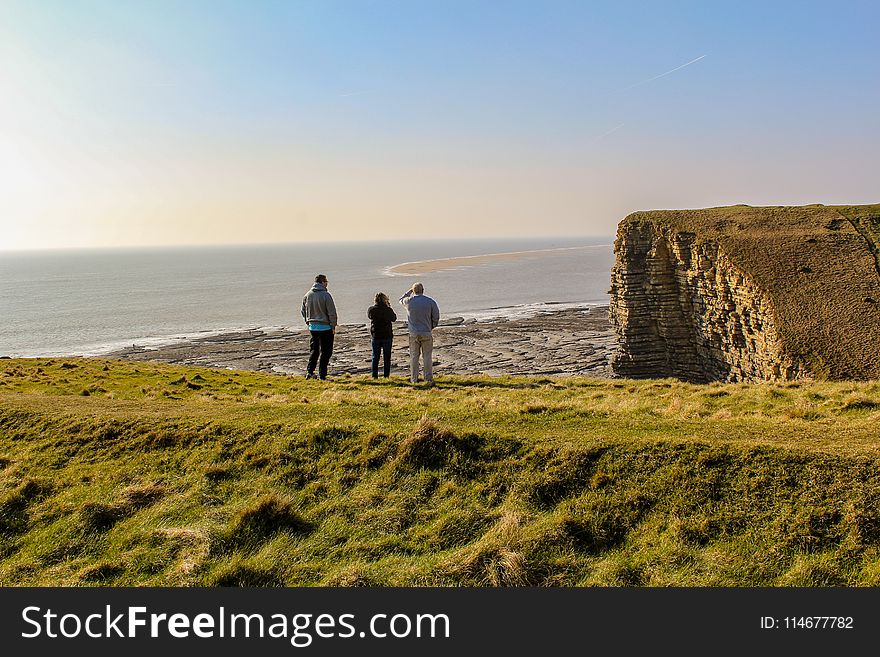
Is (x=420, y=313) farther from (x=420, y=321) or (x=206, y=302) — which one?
(x=206, y=302)

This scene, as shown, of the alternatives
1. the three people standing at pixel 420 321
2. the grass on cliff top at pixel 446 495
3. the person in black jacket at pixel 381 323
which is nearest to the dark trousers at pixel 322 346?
the person in black jacket at pixel 381 323

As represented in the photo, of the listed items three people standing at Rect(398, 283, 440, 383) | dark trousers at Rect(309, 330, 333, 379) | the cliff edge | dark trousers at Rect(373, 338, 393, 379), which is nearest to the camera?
three people standing at Rect(398, 283, 440, 383)

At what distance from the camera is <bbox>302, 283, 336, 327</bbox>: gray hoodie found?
1867 cm

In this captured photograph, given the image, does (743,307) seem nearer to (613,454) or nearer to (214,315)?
(613,454)

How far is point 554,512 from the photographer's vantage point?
830cm

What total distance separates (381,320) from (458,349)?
2691 cm

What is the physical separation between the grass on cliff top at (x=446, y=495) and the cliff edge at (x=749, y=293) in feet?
46.8

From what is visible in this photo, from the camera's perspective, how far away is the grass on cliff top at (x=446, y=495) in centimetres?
723

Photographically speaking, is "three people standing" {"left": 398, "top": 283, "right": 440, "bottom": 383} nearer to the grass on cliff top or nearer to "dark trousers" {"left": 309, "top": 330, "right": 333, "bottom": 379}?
"dark trousers" {"left": 309, "top": 330, "right": 333, "bottom": 379}

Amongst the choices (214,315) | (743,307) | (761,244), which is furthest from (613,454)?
(214,315)

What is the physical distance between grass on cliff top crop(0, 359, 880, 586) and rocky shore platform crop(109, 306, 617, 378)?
25898 millimetres

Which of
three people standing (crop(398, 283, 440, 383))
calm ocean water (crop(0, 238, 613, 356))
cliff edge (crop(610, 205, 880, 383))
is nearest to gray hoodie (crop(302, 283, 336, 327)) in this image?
three people standing (crop(398, 283, 440, 383))

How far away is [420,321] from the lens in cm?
1827

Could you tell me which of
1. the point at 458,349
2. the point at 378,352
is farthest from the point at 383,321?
the point at 458,349
